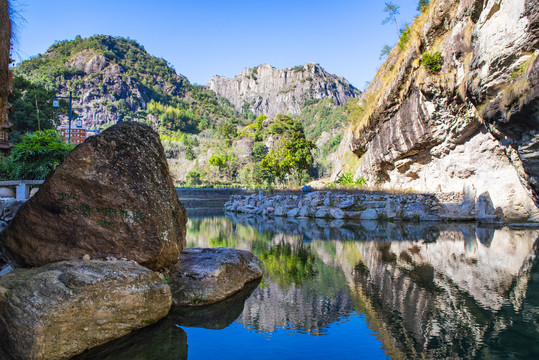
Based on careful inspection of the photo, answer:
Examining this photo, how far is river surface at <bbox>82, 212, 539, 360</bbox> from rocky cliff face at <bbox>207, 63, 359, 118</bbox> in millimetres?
157251

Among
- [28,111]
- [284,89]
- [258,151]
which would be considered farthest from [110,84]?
[28,111]

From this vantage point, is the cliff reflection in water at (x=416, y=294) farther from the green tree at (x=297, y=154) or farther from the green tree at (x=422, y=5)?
the green tree at (x=297, y=154)

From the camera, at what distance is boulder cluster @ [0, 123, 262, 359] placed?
409 centimetres

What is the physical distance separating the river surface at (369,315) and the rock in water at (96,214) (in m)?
1.35

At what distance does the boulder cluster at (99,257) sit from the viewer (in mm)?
4090

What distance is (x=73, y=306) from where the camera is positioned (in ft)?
13.8

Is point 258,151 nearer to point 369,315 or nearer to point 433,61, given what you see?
point 433,61

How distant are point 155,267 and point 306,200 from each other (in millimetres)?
22332

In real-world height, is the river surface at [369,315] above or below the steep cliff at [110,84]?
below

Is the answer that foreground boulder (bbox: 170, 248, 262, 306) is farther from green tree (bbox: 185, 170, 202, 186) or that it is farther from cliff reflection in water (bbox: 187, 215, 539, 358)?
green tree (bbox: 185, 170, 202, 186)

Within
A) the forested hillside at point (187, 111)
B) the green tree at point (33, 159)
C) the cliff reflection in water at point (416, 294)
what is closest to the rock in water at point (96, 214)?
the cliff reflection in water at point (416, 294)

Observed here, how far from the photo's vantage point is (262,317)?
18.6 feet

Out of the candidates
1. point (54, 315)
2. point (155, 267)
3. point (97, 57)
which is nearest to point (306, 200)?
point (155, 267)

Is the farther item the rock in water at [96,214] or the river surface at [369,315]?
the rock in water at [96,214]
